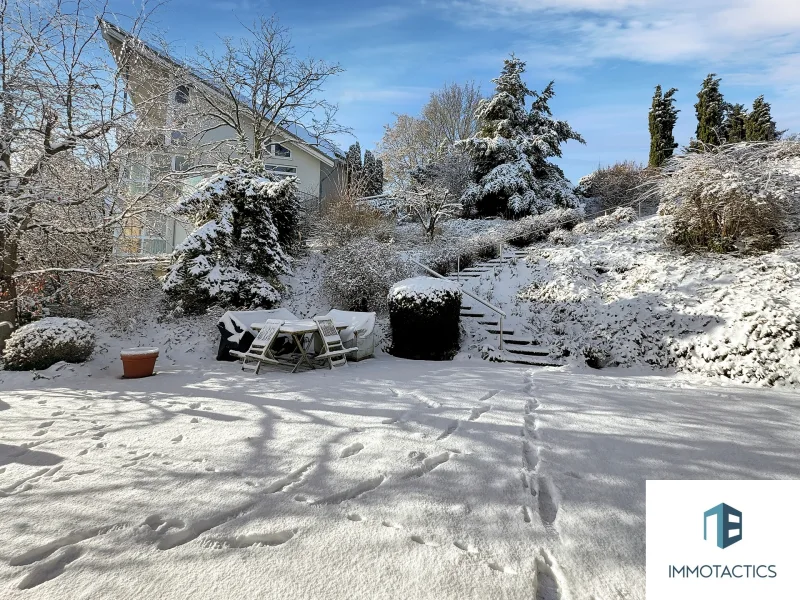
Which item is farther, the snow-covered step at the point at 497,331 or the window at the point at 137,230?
the window at the point at 137,230

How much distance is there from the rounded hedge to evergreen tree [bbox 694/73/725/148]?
71.2 ft

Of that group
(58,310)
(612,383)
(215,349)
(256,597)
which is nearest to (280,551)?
(256,597)

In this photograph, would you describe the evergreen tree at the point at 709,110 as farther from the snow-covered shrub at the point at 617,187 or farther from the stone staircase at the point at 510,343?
the stone staircase at the point at 510,343

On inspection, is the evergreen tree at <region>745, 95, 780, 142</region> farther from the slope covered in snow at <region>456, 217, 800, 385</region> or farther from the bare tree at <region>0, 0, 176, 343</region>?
the bare tree at <region>0, 0, 176, 343</region>

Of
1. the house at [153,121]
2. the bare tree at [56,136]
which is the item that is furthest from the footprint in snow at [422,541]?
the house at [153,121]

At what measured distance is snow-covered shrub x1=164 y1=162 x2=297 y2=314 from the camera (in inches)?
349

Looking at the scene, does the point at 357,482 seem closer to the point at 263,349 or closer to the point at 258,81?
the point at 263,349

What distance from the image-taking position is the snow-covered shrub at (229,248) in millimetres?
8867

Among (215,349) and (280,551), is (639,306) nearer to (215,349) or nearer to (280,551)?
(280,551)

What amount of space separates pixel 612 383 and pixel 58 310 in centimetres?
1053

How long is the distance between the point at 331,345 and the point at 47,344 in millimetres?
4175

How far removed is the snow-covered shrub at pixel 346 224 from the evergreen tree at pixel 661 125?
17849 mm

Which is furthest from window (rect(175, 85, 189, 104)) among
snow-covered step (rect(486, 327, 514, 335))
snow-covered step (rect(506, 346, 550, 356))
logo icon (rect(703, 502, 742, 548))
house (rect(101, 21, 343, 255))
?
logo icon (rect(703, 502, 742, 548))

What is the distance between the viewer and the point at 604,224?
12.4 meters
